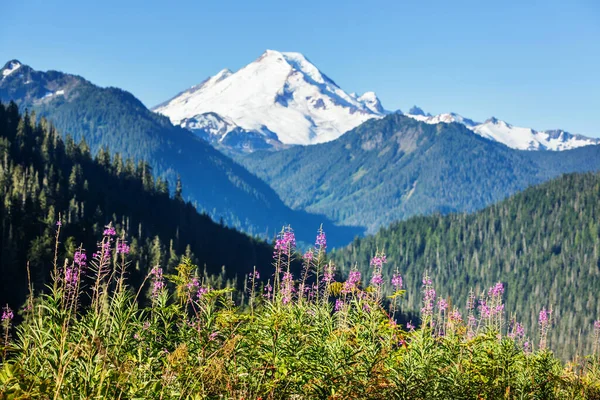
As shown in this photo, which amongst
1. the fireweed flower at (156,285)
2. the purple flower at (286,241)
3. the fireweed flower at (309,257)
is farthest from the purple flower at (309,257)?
the fireweed flower at (156,285)

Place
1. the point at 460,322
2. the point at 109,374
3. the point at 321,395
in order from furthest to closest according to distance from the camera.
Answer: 1. the point at 460,322
2. the point at 321,395
3. the point at 109,374

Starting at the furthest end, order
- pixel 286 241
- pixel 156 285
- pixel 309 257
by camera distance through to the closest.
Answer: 1. pixel 309 257
2. pixel 286 241
3. pixel 156 285

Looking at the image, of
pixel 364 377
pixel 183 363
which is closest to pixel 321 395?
pixel 364 377

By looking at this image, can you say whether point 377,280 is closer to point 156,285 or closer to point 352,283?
point 352,283

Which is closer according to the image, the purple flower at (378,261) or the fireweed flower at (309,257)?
the fireweed flower at (309,257)

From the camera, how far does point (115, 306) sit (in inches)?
271

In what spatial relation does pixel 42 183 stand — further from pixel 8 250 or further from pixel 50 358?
pixel 50 358

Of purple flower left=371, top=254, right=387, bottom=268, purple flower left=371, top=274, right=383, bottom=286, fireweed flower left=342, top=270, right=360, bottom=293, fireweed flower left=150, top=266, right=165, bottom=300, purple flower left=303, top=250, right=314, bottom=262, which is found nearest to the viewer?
fireweed flower left=150, top=266, right=165, bottom=300

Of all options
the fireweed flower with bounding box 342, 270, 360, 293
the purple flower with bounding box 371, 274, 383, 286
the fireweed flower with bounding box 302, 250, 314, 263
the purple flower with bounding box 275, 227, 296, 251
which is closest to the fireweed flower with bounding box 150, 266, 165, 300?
the purple flower with bounding box 275, 227, 296, 251

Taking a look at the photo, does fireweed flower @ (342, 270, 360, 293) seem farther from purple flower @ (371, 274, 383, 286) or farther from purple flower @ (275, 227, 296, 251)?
purple flower @ (275, 227, 296, 251)

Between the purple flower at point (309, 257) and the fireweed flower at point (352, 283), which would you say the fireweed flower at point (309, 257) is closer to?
the purple flower at point (309, 257)

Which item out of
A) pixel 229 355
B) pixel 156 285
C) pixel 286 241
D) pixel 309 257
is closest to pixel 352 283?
pixel 309 257

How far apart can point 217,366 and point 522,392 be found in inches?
170

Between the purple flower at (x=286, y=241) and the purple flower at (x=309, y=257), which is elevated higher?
the purple flower at (x=286, y=241)
